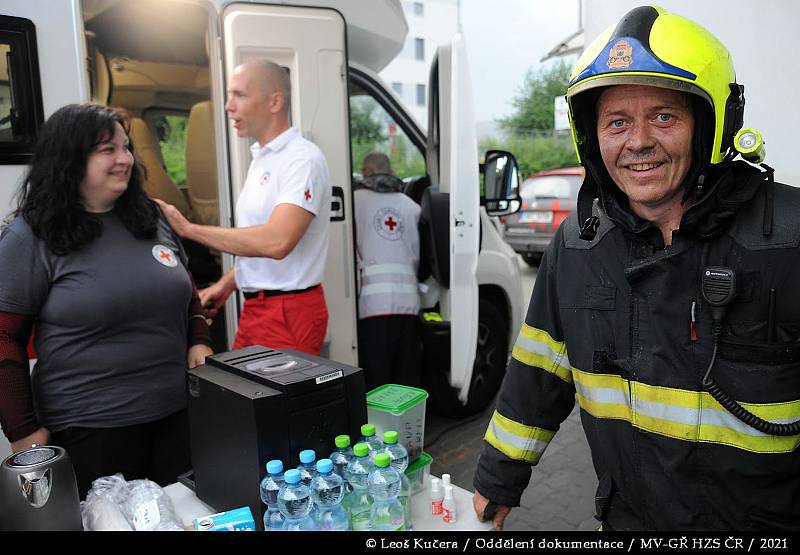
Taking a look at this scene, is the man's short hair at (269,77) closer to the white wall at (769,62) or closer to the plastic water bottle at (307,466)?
the white wall at (769,62)

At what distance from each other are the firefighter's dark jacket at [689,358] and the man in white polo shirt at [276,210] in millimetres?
1517

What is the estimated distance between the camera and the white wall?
1977 mm

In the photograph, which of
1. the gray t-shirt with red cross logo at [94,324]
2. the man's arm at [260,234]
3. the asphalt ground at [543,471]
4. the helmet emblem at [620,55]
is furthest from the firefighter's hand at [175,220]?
the asphalt ground at [543,471]

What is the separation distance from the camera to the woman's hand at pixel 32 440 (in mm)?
1959

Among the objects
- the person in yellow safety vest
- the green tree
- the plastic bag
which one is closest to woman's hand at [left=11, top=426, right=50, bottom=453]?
the plastic bag

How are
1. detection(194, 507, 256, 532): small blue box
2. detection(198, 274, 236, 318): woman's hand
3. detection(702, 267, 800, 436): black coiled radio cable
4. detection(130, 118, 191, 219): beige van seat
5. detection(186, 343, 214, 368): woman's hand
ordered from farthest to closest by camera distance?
detection(130, 118, 191, 219): beige van seat → detection(198, 274, 236, 318): woman's hand → detection(186, 343, 214, 368): woman's hand → detection(194, 507, 256, 532): small blue box → detection(702, 267, 800, 436): black coiled radio cable

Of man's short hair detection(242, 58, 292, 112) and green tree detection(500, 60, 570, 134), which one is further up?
green tree detection(500, 60, 570, 134)

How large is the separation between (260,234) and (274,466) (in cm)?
134

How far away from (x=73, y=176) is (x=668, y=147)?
1.82 m

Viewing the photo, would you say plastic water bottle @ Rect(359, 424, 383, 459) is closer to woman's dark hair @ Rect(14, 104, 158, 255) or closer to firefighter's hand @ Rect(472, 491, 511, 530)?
firefighter's hand @ Rect(472, 491, 511, 530)

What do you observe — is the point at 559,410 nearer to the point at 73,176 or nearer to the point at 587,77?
the point at 587,77

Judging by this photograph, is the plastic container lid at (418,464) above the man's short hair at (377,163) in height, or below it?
below

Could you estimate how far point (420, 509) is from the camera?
173 centimetres

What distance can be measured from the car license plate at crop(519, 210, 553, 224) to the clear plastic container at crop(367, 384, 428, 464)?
935cm
